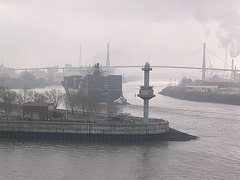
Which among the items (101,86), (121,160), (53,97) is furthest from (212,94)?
(121,160)

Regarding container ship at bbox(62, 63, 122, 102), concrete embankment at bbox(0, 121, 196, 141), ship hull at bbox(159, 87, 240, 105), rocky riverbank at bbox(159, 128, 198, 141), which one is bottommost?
rocky riverbank at bbox(159, 128, 198, 141)

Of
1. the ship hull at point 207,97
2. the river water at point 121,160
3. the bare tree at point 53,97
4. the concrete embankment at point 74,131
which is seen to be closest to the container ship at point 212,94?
the ship hull at point 207,97

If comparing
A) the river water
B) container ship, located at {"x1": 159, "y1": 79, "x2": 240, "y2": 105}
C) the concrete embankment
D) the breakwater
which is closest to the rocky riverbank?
the river water

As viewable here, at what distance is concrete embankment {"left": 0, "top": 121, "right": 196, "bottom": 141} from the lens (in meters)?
19.1

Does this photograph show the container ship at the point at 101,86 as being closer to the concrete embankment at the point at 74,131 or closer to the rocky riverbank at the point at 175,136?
the rocky riverbank at the point at 175,136

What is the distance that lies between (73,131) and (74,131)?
5cm

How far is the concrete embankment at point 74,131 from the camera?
19.1 meters

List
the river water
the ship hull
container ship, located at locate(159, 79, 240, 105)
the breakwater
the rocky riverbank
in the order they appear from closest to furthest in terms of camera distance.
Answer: the river water
the breakwater
the rocky riverbank
the ship hull
container ship, located at locate(159, 79, 240, 105)

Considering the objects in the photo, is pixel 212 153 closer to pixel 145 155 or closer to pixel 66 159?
pixel 145 155

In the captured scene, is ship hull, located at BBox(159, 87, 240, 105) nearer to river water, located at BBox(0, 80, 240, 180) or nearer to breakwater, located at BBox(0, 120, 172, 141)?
river water, located at BBox(0, 80, 240, 180)

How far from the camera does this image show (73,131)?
19.1 meters

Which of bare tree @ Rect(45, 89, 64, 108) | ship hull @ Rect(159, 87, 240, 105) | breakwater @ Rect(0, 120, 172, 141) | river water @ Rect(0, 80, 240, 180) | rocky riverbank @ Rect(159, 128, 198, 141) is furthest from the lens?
ship hull @ Rect(159, 87, 240, 105)

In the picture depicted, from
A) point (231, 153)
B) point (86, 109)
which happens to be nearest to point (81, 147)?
point (231, 153)

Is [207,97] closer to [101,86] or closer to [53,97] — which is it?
[101,86]
